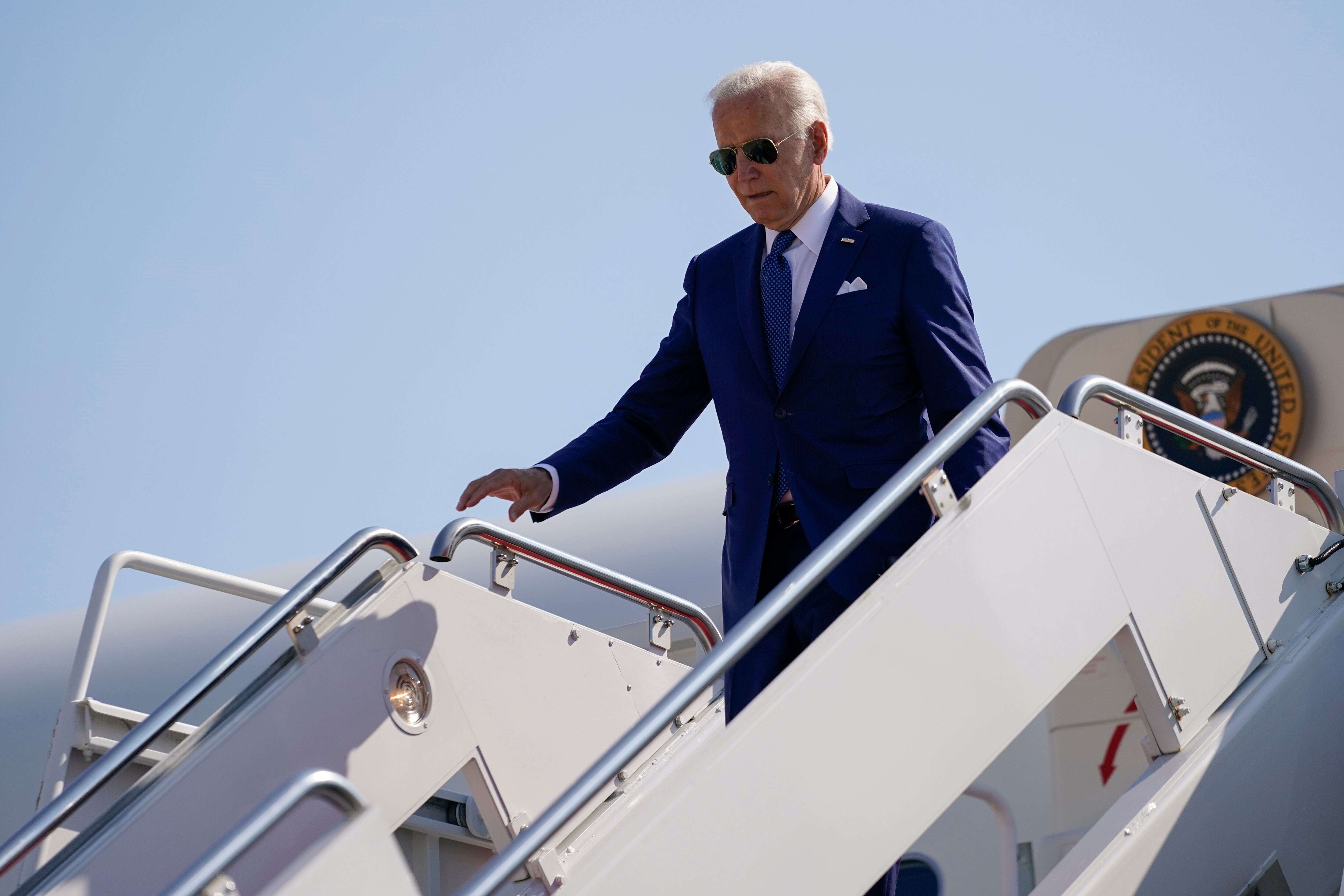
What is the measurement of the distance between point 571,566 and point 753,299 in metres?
1.12

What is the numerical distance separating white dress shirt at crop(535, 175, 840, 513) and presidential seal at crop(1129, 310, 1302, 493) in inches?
130

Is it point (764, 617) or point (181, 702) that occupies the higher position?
point (181, 702)

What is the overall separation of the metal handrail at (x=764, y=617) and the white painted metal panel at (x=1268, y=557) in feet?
1.94

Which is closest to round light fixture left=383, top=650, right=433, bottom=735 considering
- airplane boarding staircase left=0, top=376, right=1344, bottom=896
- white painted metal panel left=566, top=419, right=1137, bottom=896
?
airplane boarding staircase left=0, top=376, right=1344, bottom=896

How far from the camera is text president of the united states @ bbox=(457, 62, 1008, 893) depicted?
2.95 m

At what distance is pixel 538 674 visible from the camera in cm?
372

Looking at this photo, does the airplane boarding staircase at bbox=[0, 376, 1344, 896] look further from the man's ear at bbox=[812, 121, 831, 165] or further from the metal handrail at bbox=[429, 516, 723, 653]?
the man's ear at bbox=[812, 121, 831, 165]

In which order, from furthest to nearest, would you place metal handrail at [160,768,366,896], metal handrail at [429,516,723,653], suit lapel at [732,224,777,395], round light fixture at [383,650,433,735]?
metal handrail at [429,516,723,653], round light fixture at [383,650,433,735], suit lapel at [732,224,777,395], metal handrail at [160,768,366,896]

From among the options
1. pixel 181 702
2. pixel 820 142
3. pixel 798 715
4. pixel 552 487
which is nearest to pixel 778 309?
pixel 820 142

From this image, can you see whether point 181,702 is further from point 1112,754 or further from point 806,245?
point 1112,754

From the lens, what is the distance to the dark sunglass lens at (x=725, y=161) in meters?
3.05

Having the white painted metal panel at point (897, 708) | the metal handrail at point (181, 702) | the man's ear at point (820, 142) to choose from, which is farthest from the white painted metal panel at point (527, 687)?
the man's ear at point (820, 142)

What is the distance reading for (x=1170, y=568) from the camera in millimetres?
2941

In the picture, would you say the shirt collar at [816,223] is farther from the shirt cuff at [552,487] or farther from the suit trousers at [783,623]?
the shirt cuff at [552,487]
